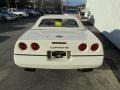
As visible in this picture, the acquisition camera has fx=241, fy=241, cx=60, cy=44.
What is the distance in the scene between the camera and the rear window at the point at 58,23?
7.26m

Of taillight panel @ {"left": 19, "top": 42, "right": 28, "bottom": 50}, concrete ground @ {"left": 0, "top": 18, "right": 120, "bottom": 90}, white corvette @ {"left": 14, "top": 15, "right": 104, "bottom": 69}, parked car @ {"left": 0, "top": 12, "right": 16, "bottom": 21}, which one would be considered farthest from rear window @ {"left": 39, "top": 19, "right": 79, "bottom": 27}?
parked car @ {"left": 0, "top": 12, "right": 16, "bottom": 21}

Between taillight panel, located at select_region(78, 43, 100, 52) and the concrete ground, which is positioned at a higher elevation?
taillight panel, located at select_region(78, 43, 100, 52)

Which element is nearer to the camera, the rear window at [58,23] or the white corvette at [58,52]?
the white corvette at [58,52]

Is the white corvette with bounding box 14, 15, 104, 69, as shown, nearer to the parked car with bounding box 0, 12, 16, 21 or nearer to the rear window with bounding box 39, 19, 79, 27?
the rear window with bounding box 39, 19, 79, 27

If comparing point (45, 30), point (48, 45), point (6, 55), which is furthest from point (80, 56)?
point (6, 55)

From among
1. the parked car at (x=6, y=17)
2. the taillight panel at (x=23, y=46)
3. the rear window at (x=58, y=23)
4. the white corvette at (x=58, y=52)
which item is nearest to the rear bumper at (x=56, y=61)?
the white corvette at (x=58, y=52)

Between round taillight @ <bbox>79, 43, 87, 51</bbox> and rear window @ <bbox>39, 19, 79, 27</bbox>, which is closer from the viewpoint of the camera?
round taillight @ <bbox>79, 43, 87, 51</bbox>

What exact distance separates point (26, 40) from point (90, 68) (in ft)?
5.31

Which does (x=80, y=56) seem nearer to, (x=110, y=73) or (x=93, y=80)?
(x=93, y=80)

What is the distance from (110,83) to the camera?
573 cm

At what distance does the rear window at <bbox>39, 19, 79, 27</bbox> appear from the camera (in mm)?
7262

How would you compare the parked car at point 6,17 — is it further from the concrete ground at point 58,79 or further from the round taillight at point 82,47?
the round taillight at point 82,47

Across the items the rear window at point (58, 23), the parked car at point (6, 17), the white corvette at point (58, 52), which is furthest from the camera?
the parked car at point (6, 17)

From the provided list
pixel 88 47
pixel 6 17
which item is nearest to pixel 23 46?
pixel 88 47
